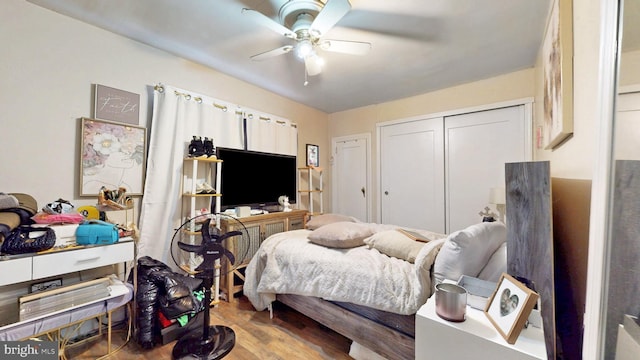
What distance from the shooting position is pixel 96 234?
159 centimetres

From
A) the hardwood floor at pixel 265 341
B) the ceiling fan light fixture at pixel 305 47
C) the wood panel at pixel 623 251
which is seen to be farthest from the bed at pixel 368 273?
the ceiling fan light fixture at pixel 305 47

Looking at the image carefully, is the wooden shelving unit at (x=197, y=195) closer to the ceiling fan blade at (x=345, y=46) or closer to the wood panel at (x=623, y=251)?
the ceiling fan blade at (x=345, y=46)

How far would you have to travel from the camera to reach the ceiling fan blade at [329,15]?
1.39 m

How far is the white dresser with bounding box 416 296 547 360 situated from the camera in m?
0.75

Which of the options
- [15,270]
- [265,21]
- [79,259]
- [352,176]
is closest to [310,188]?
[352,176]

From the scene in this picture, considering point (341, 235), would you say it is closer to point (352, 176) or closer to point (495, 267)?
point (495, 267)

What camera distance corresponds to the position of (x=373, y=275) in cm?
159

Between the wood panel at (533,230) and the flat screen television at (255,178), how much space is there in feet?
8.09

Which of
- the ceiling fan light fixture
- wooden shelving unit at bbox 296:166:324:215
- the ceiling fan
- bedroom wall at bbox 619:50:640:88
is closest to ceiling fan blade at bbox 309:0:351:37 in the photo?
the ceiling fan

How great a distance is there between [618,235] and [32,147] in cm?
296

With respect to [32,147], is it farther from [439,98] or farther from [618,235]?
[439,98]

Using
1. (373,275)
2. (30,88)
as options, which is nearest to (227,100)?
(30,88)

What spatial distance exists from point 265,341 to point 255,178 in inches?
69.7

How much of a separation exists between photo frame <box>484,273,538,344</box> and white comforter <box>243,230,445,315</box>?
50 centimetres
